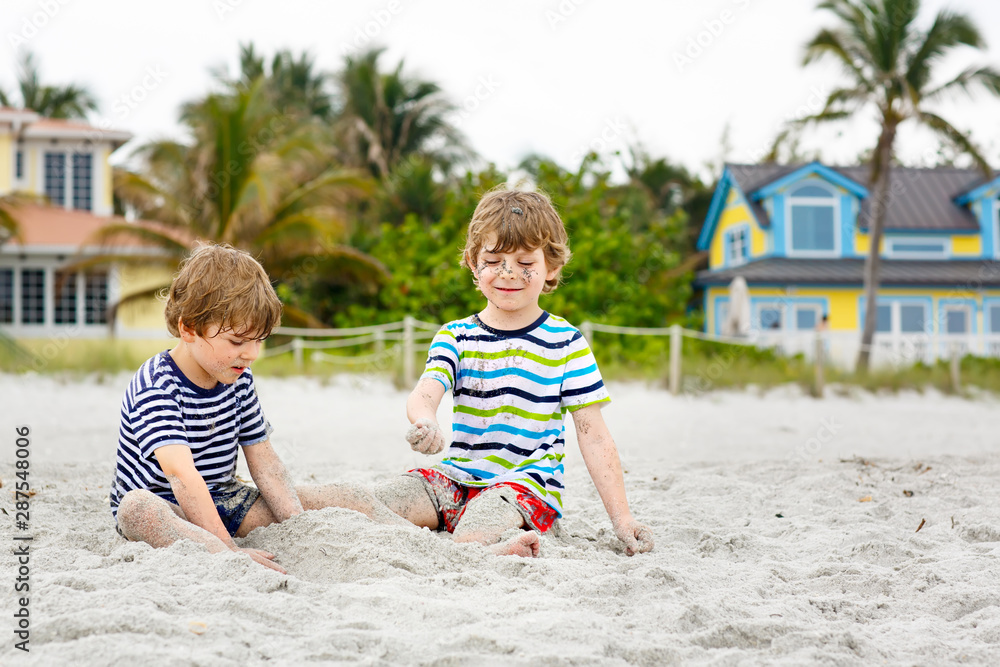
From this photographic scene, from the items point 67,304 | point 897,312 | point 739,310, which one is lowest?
point 67,304

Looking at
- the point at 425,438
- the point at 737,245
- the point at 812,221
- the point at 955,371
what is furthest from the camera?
the point at 737,245

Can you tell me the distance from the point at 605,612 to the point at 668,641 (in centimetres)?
22

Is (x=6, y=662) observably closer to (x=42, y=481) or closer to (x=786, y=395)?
(x=42, y=481)

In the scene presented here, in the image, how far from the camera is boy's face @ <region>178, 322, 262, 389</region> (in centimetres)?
249

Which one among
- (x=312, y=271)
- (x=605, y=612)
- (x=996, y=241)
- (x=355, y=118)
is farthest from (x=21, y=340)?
(x=996, y=241)

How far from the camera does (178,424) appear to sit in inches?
98.7

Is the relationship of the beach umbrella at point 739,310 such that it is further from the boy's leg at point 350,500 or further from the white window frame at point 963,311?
the boy's leg at point 350,500

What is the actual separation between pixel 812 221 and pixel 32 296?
16.9 meters

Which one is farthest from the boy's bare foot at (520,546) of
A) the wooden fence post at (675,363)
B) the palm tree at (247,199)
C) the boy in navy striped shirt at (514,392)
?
the palm tree at (247,199)

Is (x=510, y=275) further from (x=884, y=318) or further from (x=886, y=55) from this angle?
(x=884, y=318)

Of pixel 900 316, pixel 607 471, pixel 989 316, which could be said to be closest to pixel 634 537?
pixel 607 471

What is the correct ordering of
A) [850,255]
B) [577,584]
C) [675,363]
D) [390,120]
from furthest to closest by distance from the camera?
[390,120] < [850,255] < [675,363] < [577,584]

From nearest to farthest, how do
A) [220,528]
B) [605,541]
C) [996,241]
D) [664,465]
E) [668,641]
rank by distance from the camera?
[668,641]
[220,528]
[605,541]
[664,465]
[996,241]

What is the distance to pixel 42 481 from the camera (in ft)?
13.2
